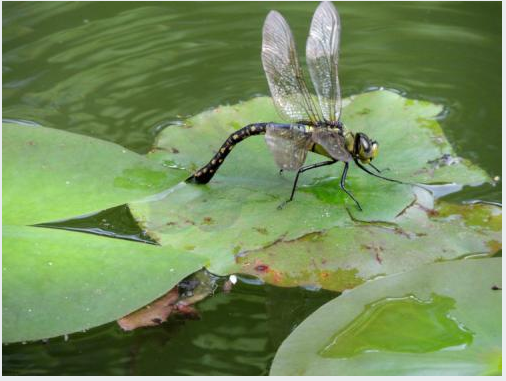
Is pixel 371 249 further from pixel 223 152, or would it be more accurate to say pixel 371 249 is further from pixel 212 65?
pixel 212 65

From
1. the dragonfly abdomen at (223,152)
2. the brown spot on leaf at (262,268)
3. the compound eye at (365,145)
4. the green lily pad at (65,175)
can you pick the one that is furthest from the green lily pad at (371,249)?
the green lily pad at (65,175)

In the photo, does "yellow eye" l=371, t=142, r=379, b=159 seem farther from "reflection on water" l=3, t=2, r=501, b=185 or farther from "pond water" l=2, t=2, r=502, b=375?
"reflection on water" l=3, t=2, r=501, b=185

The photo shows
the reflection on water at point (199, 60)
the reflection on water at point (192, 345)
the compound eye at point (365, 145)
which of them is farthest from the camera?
the reflection on water at point (199, 60)

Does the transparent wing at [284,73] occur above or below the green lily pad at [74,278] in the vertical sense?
above

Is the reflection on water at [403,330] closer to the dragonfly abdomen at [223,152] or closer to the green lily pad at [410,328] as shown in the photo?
the green lily pad at [410,328]

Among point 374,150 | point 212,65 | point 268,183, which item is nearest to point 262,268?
point 268,183

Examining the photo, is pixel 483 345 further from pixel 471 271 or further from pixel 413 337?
pixel 471 271

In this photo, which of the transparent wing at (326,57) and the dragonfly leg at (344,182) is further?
the transparent wing at (326,57)

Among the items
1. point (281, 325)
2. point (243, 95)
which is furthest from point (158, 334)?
point (243, 95)
